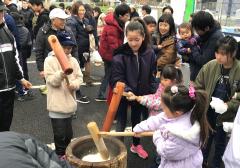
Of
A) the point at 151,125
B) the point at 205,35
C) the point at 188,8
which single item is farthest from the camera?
the point at 188,8

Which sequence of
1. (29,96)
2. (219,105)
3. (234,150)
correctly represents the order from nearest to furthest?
(234,150) < (219,105) < (29,96)

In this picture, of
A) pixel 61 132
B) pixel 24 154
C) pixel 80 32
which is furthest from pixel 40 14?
pixel 24 154

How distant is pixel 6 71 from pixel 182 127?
185cm

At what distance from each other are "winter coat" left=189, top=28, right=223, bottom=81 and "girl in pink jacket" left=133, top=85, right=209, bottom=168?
1.30 m

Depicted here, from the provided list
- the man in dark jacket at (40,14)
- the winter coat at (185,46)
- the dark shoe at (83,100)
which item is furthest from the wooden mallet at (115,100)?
the man in dark jacket at (40,14)

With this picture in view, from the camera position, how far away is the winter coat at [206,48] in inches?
146

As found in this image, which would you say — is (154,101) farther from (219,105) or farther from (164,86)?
(219,105)

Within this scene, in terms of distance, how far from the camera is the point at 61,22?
4.69 metres

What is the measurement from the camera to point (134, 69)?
350 cm

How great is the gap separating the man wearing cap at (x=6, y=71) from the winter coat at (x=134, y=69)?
1.03 meters

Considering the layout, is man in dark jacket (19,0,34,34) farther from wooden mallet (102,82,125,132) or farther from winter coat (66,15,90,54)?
wooden mallet (102,82,125,132)

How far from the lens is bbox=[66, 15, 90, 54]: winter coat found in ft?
20.3

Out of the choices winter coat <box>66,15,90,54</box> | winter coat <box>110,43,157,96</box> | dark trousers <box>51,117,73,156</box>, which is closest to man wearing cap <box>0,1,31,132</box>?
dark trousers <box>51,117,73,156</box>

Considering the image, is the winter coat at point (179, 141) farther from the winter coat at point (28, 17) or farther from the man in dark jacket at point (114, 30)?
the winter coat at point (28, 17)
